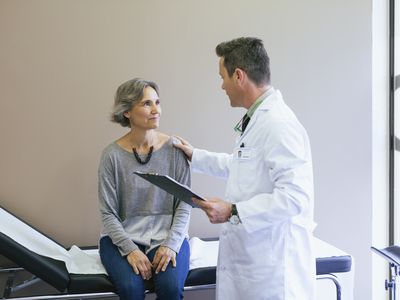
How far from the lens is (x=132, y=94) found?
1.93 metres

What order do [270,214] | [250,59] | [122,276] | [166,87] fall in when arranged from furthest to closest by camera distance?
1. [166,87]
2. [122,276]
3. [250,59]
4. [270,214]

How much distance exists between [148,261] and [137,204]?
26cm

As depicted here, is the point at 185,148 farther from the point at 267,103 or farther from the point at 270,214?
the point at 270,214

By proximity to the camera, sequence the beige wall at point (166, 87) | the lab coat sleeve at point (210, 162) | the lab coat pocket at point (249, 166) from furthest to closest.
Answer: the beige wall at point (166, 87) < the lab coat sleeve at point (210, 162) < the lab coat pocket at point (249, 166)

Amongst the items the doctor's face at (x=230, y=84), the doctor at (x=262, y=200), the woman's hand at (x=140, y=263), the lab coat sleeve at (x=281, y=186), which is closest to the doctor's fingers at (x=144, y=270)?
the woman's hand at (x=140, y=263)

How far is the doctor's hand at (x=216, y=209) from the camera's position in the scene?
153cm

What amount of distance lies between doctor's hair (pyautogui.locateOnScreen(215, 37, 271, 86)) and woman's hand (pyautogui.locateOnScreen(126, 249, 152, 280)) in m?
0.80

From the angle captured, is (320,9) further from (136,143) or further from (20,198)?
(20,198)

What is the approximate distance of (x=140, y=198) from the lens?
A: 75.7 inches

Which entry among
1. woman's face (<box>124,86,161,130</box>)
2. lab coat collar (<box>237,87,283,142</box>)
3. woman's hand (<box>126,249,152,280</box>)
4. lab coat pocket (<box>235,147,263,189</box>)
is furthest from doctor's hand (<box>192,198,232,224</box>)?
woman's face (<box>124,86,161,130</box>)

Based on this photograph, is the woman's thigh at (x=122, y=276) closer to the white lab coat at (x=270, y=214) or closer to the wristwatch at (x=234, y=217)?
the white lab coat at (x=270, y=214)

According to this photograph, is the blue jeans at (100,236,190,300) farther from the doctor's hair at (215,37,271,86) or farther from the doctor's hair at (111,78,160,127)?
the doctor's hair at (215,37,271,86)

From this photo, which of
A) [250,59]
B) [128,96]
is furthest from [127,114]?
[250,59]

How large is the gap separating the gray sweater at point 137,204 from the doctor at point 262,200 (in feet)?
1.03
